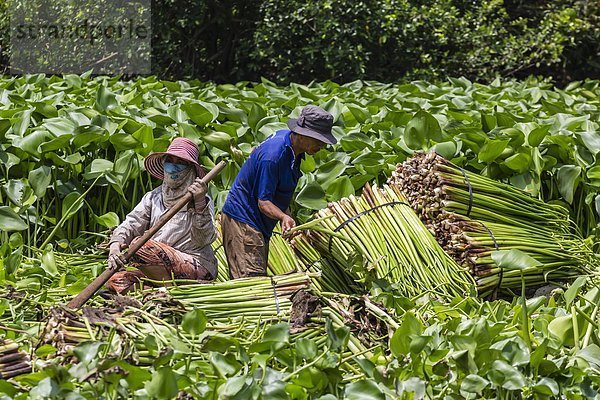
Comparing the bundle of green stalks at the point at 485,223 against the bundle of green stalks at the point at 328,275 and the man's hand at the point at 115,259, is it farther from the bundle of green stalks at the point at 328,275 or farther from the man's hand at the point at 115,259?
the man's hand at the point at 115,259

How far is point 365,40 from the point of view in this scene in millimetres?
11453

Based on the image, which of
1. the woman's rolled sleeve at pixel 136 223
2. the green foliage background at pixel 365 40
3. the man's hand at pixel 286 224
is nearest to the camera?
the man's hand at pixel 286 224

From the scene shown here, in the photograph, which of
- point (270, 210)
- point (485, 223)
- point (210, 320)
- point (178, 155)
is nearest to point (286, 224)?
point (270, 210)

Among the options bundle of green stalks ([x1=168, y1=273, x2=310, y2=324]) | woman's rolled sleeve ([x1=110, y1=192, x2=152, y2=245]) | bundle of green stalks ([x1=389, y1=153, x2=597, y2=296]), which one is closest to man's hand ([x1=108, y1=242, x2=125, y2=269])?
woman's rolled sleeve ([x1=110, y1=192, x2=152, y2=245])

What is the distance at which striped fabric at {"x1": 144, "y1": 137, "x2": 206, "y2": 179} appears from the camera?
4.36 m

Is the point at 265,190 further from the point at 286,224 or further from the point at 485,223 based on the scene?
the point at 485,223

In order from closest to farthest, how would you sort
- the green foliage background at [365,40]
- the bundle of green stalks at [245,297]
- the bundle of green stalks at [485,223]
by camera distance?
the bundle of green stalks at [245,297], the bundle of green stalks at [485,223], the green foliage background at [365,40]

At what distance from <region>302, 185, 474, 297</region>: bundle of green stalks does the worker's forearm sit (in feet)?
0.57

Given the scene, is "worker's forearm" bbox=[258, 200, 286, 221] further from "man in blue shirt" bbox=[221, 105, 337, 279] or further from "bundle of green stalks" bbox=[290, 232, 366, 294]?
"bundle of green stalks" bbox=[290, 232, 366, 294]

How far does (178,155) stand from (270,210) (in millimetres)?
469

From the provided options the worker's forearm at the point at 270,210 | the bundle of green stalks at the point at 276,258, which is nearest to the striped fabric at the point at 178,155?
the worker's forearm at the point at 270,210

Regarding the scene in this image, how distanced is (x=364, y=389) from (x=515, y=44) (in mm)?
10093

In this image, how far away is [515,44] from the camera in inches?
486

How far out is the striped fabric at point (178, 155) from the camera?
4359 millimetres
